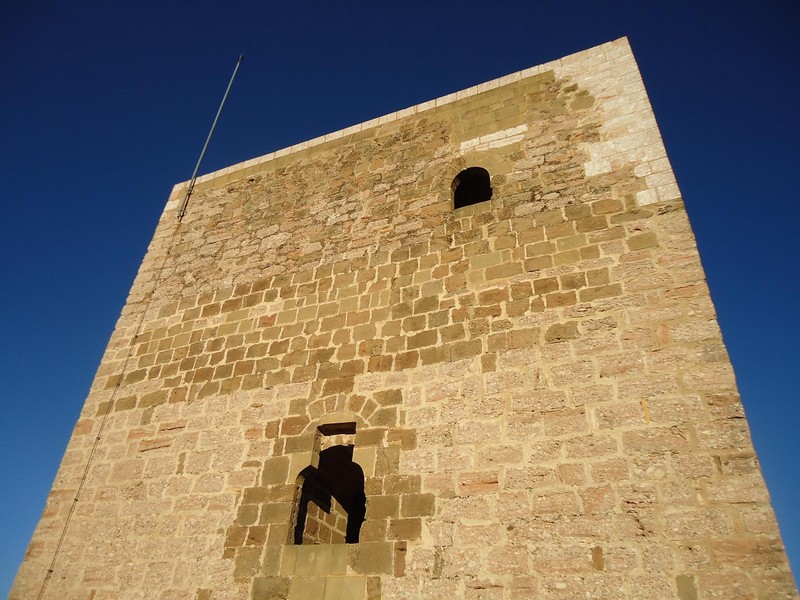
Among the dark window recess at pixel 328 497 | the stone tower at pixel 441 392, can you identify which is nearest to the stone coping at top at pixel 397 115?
the stone tower at pixel 441 392

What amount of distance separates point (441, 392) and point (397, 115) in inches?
149

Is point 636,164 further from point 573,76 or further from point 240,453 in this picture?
point 240,453

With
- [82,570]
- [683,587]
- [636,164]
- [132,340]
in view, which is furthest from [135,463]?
[636,164]

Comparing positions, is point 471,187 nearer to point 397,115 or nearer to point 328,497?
point 397,115

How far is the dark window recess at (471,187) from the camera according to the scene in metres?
5.64

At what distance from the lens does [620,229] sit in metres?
4.42

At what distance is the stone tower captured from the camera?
3395mm

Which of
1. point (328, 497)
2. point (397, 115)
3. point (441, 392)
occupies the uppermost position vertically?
point (397, 115)

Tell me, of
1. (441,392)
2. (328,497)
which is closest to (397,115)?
(441,392)

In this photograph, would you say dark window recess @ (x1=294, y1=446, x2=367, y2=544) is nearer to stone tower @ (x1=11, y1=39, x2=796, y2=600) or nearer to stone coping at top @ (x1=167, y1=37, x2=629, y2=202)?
stone tower @ (x1=11, y1=39, x2=796, y2=600)

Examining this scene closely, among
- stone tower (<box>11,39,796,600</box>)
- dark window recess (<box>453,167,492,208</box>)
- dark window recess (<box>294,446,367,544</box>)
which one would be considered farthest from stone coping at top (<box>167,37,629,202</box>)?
dark window recess (<box>294,446,367,544</box>)

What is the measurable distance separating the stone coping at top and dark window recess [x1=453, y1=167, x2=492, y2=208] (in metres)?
1.08

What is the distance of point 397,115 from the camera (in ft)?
21.4

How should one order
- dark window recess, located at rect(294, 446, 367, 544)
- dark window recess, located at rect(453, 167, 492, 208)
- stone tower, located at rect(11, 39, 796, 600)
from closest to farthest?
stone tower, located at rect(11, 39, 796, 600) → dark window recess, located at rect(294, 446, 367, 544) → dark window recess, located at rect(453, 167, 492, 208)
